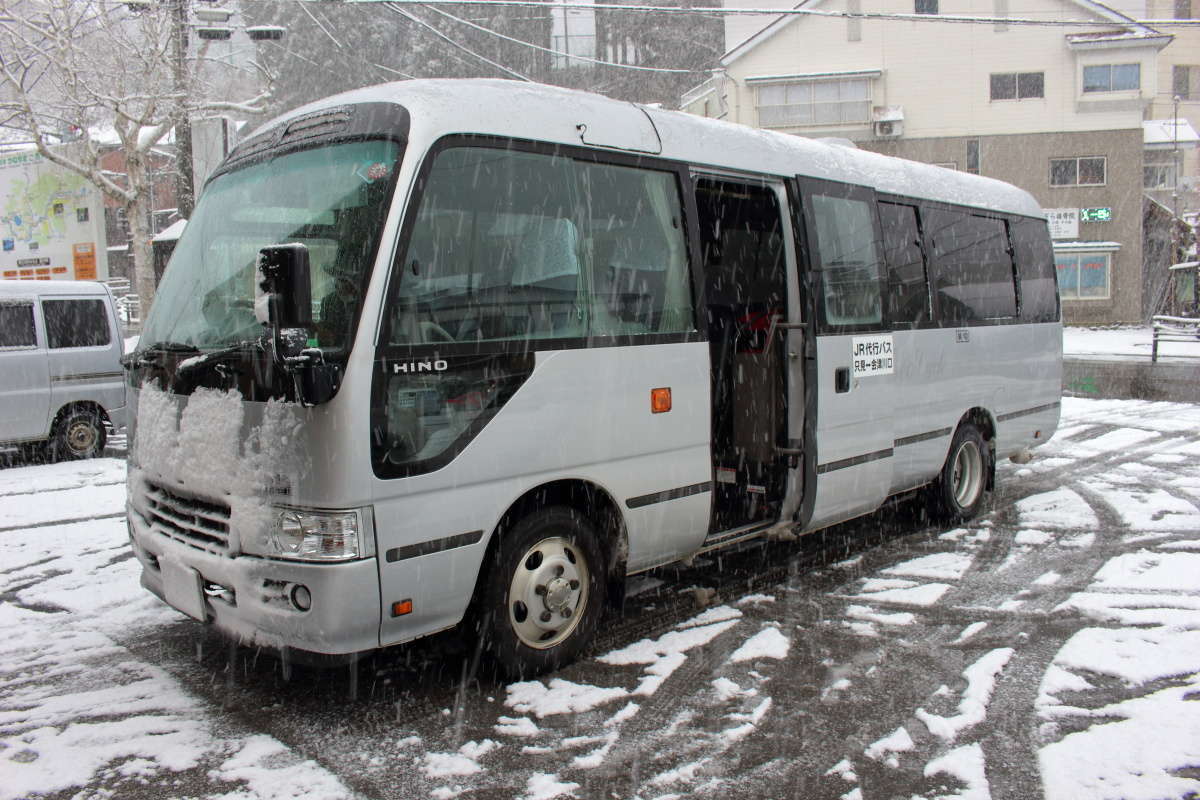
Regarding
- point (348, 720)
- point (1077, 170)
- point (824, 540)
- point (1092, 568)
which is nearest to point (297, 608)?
point (348, 720)

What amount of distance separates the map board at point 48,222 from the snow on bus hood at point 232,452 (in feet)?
81.7

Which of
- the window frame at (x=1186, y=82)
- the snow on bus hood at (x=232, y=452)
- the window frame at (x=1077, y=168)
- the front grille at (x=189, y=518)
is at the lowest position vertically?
the front grille at (x=189, y=518)

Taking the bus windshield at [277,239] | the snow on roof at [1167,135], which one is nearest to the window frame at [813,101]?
the snow on roof at [1167,135]

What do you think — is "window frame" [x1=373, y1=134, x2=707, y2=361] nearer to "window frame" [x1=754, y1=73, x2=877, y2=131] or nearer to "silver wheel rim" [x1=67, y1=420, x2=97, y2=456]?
"silver wheel rim" [x1=67, y1=420, x2=97, y2=456]

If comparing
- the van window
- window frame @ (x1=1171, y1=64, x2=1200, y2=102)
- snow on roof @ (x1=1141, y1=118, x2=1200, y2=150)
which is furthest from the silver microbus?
window frame @ (x1=1171, y1=64, x2=1200, y2=102)

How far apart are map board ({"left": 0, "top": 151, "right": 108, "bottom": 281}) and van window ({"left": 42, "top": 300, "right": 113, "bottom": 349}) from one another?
16541mm

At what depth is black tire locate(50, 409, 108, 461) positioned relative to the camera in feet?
36.4

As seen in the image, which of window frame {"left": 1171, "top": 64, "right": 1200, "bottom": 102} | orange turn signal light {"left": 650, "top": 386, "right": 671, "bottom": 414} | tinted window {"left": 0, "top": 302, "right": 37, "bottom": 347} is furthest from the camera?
window frame {"left": 1171, "top": 64, "right": 1200, "bottom": 102}

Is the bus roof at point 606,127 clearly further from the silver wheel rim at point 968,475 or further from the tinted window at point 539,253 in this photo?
the silver wheel rim at point 968,475

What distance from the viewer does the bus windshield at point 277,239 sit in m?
3.78

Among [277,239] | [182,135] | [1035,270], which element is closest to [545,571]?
[277,239]

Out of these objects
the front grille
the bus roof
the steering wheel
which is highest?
the bus roof

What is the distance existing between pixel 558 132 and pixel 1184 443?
9.87m

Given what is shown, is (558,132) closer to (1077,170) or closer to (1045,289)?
(1045,289)
